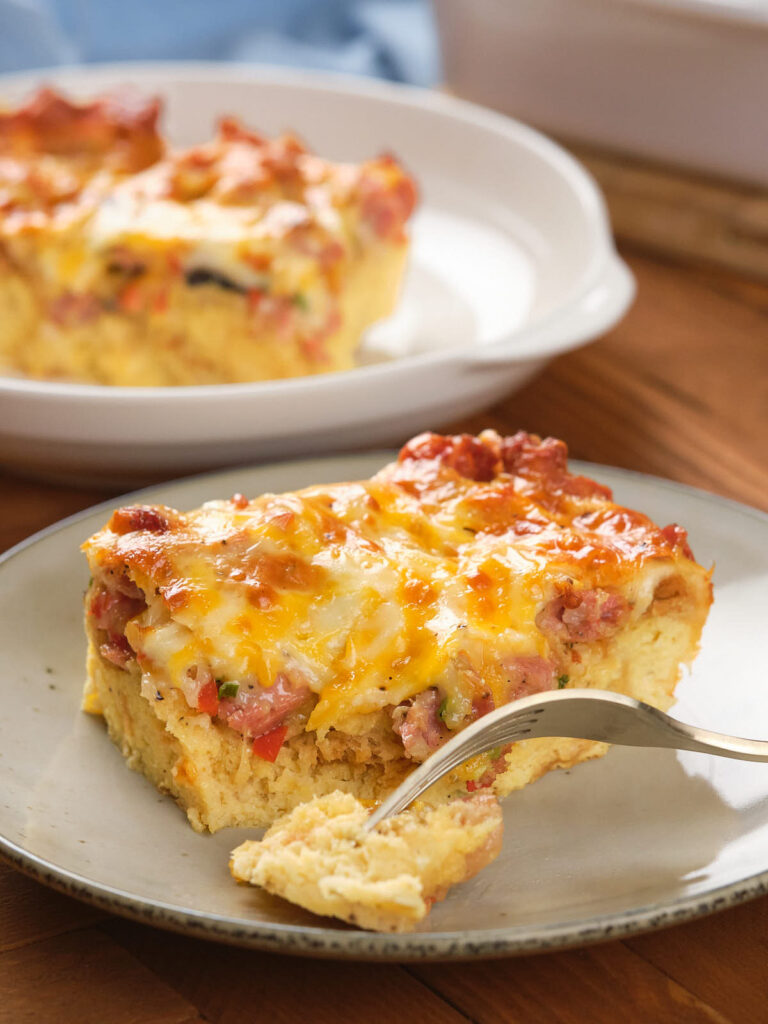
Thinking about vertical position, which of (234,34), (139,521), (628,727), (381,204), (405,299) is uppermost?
(139,521)

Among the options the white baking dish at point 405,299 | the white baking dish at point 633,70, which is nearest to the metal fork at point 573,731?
the white baking dish at point 405,299

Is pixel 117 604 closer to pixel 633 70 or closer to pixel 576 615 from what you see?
pixel 576 615

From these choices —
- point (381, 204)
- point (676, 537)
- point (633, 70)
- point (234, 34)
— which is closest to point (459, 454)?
point (676, 537)

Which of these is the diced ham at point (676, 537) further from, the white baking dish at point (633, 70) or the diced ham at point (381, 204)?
the white baking dish at point (633, 70)

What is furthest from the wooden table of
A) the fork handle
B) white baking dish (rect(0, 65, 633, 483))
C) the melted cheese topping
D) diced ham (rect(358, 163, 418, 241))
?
diced ham (rect(358, 163, 418, 241))

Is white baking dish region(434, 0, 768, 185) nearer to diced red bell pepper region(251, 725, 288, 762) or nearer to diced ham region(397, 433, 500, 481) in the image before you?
diced ham region(397, 433, 500, 481)

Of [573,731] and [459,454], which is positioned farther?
[459,454]

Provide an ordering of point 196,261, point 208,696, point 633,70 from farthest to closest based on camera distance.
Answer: point 633,70 < point 196,261 < point 208,696
